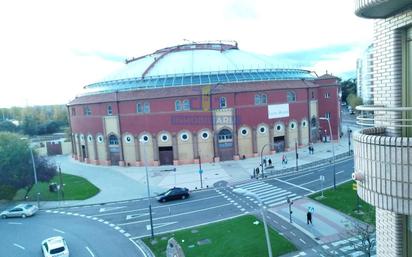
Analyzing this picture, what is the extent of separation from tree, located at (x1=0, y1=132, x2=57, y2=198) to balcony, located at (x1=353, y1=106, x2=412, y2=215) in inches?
1459

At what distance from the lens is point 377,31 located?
6816mm

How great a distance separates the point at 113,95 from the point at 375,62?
4898cm

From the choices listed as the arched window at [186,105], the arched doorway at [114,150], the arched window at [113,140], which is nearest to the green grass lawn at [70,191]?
the arched doorway at [114,150]

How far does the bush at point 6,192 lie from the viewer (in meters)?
34.5

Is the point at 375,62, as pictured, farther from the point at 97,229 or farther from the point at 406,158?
the point at 97,229

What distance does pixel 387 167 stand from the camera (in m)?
5.48

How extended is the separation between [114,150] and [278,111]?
2790cm

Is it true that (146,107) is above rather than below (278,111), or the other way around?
above

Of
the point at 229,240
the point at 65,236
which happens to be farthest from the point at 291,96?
the point at 65,236

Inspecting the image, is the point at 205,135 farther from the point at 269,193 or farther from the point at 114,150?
the point at 269,193

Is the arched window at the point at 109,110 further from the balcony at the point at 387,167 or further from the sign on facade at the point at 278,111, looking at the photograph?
the balcony at the point at 387,167

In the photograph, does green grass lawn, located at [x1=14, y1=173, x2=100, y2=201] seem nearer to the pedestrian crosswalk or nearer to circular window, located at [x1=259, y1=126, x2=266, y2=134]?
the pedestrian crosswalk

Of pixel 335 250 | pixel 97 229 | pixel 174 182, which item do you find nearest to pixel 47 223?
pixel 97 229

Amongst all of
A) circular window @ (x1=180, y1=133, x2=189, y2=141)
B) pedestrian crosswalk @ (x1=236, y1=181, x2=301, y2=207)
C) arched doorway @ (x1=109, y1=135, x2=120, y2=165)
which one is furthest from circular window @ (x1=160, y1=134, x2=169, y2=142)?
pedestrian crosswalk @ (x1=236, y1=181, x2=301, y2=207)
